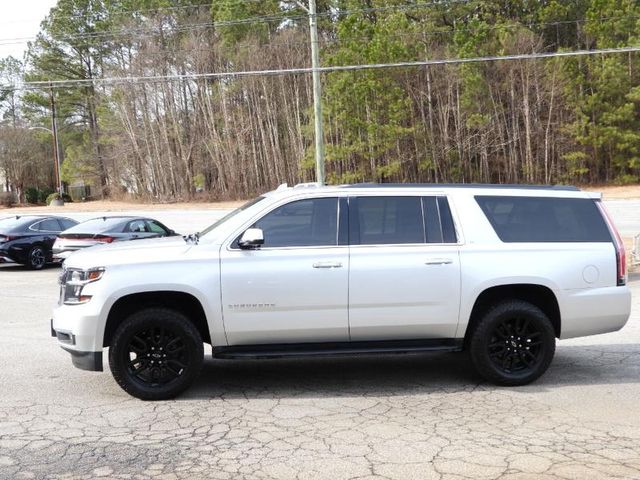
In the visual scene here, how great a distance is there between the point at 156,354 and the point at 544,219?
3735mm

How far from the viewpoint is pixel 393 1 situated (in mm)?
52750

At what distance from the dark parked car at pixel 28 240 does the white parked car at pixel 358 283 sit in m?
12.8

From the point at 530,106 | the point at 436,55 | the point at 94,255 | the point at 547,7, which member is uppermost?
the point at 547,7

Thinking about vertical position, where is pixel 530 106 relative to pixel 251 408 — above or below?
above

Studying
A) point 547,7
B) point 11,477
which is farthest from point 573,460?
point 547,7

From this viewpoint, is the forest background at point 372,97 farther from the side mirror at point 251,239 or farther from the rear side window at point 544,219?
the side mirror at point 251,239

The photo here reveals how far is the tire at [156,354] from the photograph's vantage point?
20.8 ft

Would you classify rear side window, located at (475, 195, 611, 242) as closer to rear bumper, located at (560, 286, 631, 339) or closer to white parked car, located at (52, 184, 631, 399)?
white parked car, located at (52, 184, 631, 399)

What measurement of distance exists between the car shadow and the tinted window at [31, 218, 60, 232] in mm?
12798

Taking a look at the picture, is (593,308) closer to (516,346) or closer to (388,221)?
(516,346)

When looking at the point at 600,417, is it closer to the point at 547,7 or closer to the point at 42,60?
the point at 547,7

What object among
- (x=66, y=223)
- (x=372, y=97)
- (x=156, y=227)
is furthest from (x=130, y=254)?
(x=372, y=97)

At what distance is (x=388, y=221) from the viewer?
6.66 m

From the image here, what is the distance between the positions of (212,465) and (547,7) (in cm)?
5605
